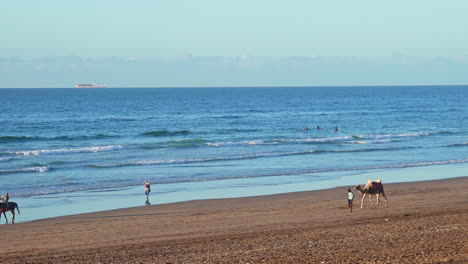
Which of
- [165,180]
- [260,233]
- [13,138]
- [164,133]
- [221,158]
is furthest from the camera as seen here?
[164,133]

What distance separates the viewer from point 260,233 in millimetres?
17516

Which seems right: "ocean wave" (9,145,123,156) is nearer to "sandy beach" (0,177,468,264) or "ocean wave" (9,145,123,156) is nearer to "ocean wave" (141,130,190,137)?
"ocean wave" (141,130,190,137)

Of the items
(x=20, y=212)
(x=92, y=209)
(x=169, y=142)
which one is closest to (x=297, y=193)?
(x=92, y=209)

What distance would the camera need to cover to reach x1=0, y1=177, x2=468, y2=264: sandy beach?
45.9ft

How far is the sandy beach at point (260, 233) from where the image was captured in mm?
13977

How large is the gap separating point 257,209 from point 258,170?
13.1 meters

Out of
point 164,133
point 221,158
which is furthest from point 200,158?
point 164,133

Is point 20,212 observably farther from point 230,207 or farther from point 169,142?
point 169,142

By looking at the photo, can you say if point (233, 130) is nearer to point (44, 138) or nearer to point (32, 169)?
point (44, 138)

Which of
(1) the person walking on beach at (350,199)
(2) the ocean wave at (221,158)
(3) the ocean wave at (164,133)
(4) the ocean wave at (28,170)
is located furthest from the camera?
(3) the ocean wave at (164,133)

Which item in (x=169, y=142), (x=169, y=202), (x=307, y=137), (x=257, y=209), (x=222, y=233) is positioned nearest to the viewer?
(x=222, y=233)

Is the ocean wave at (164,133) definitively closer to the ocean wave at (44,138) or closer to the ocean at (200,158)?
the ocean at (200,158)

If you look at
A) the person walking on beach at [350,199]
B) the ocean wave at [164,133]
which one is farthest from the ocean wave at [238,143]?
the person walking on beach at [350,199]

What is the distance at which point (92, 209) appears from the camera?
23.8 m
